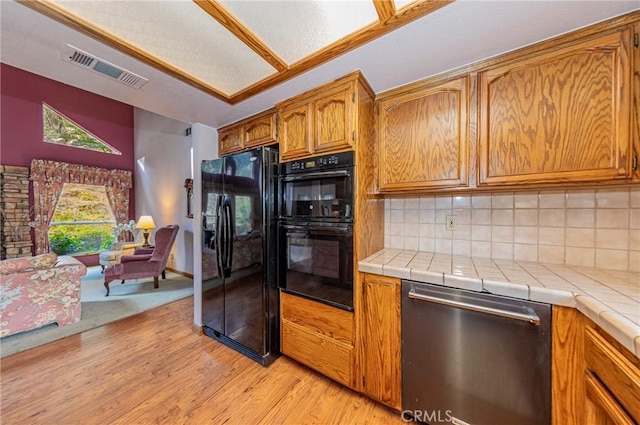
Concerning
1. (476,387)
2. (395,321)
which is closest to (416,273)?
(395,321)

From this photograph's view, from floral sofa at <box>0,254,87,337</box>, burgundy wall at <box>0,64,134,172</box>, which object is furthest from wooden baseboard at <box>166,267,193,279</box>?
burgundy wall at <box>0,64,134,172</box>

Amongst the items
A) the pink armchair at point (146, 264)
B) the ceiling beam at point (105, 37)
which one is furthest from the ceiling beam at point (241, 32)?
the pink armchair at point (146, 264)

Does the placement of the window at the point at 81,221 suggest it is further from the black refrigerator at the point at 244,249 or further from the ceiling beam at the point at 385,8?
the ceiling beam at the point at 385,8

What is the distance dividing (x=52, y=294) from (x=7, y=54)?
2.40 metres

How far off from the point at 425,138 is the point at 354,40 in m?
0.76

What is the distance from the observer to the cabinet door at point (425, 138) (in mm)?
1437

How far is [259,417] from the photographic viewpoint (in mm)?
1382

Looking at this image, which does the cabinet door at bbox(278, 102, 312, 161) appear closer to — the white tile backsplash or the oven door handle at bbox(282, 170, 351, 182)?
the oven door handle at bbox(282, 170, 351, 182)

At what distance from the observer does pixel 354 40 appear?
1.22 metres

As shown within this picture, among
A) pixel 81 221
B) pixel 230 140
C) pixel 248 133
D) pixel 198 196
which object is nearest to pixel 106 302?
pixel 198 196

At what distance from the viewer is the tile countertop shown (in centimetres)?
80

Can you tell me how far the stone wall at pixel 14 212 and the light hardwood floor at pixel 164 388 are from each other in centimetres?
412

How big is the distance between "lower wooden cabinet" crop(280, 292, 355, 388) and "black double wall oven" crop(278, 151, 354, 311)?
0.28 ft

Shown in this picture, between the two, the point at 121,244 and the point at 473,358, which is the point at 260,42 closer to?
the point at 473,358
